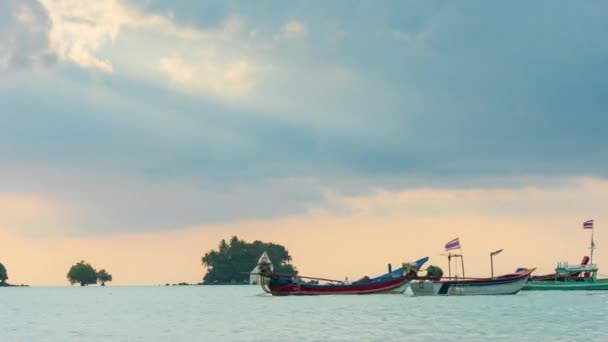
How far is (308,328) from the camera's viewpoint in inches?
3041

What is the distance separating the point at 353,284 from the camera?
14525 centimetres

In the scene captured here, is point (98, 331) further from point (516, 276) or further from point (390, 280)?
point (516, 276)

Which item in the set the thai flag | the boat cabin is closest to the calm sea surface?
the thai flag

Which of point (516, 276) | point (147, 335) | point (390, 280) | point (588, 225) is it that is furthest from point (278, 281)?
point (147, 335)

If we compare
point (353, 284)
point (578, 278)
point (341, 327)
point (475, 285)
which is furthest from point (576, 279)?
point (341, 327)

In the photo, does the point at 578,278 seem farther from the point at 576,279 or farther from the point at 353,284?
the point at 353,284

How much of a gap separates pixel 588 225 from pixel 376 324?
65.7 m

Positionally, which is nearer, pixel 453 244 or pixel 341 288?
pixel 453 244

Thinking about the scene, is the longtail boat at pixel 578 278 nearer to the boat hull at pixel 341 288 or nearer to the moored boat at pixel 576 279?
the moored boat at pixel 576 279

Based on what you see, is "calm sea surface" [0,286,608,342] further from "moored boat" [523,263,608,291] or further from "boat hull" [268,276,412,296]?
"moored boat" [523,263,608,291]

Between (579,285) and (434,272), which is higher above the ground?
(434,272)

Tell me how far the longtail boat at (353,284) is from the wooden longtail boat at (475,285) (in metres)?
3.08

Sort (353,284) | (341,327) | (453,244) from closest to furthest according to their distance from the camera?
(341,327), (453,244), (353,284)

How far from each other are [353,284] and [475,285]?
22.0 metres
